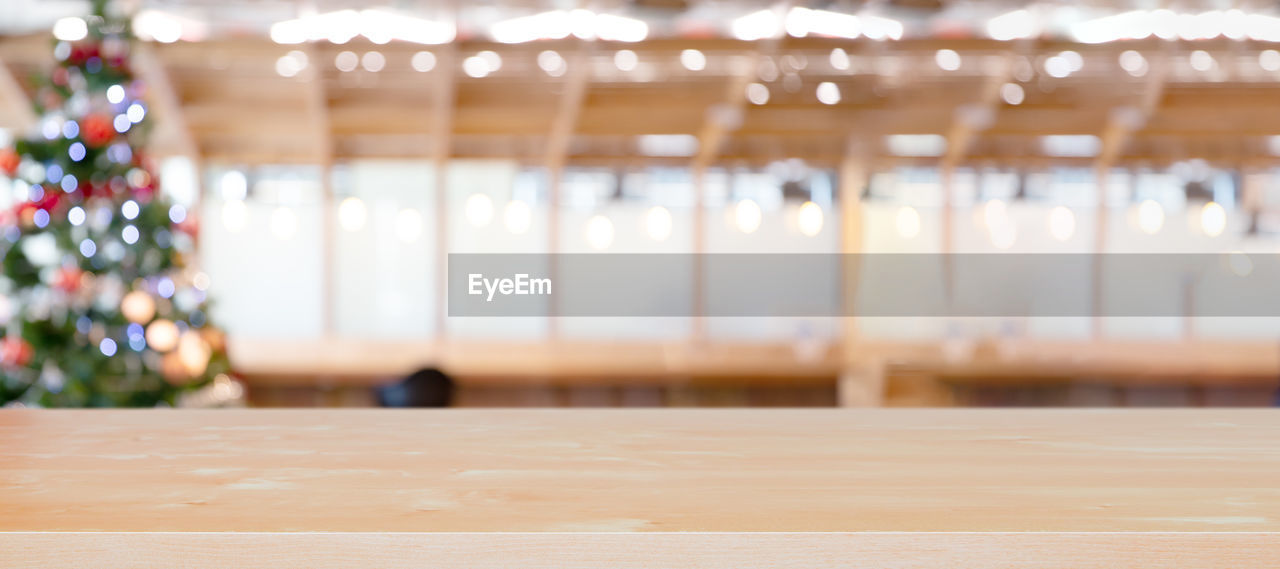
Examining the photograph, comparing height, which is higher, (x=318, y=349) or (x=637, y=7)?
(x=637, y=7)

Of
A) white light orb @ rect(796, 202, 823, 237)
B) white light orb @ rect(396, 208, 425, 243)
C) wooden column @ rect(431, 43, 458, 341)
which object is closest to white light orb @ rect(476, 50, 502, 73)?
wooden column @ rect(431, 43, 458, 341)

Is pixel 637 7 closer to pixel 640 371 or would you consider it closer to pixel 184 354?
pixel 184 354

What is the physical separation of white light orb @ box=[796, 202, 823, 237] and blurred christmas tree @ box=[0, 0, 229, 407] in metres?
6.77

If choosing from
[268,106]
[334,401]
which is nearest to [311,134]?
[268,106]

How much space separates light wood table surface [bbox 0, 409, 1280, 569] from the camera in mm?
690

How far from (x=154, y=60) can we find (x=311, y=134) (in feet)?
5.18

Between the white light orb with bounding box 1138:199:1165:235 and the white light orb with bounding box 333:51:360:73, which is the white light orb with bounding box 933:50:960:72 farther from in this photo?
the white light orb with bounding box 333:51:360:73

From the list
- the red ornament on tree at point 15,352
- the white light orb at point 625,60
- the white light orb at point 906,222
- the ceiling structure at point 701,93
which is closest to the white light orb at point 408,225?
the ceiling structure at point 701,93

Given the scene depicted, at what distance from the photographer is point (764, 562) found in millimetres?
689

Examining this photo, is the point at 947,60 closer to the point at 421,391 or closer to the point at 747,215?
the point at 747,215

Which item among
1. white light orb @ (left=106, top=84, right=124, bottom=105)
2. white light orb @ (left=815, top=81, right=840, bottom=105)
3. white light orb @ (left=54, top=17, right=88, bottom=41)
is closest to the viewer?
white light orb @ (left=106, top=84, right=124, bottom=105)

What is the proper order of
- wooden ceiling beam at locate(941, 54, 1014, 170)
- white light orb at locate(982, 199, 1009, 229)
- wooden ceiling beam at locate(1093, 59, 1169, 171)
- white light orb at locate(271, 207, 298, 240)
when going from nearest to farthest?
1. wooden ceiling beam at locate(941, 54, 1014, 170)
2. wooden ceiling beam at locate(1093, 59, 1169, 171)
3. white light orb at locate(271, 207, 298, 240)
4. white light orb at locate(982, 199, 1009, 229)

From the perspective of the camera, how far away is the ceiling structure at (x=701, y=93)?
333 inches

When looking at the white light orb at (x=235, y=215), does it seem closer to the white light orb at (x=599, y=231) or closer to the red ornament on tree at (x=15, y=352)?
the white light orb at (x=599, y=231)
